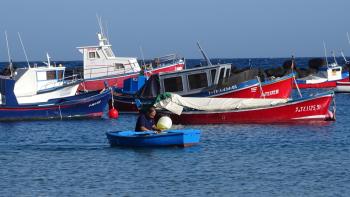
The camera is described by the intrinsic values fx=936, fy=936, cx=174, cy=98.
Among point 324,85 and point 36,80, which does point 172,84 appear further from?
point 324,85

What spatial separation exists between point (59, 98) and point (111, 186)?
822 inches

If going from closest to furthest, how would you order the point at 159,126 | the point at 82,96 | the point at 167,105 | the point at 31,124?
1. the point at 159,126
2. the point at 167,105
3. the point at 31,124
4. the point at 82,96

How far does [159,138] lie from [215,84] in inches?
530

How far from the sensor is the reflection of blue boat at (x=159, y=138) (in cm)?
2872

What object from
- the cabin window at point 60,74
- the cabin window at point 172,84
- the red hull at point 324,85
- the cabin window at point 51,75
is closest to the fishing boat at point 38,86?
the cabin window at point 51,75

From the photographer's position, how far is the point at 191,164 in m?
26.1

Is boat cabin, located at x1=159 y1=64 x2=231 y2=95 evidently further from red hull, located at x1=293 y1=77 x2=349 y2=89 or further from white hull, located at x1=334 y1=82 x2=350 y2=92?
red hull, located at x1=293 y1=77 x2=349 y2=89

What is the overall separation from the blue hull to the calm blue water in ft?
10.2

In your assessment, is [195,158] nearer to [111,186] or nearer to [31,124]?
[111,186]

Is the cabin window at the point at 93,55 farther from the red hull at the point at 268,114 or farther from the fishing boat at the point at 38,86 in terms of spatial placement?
the red hull at the point at 268,114

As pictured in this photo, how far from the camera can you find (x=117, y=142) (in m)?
29.8

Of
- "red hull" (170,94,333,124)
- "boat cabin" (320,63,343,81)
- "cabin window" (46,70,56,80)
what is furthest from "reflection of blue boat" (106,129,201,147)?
"boat cabin" (320,63,343,81)

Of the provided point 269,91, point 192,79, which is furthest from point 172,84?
point 269,91

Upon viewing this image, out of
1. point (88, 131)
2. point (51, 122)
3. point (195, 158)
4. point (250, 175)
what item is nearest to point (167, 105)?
point (88, 131)
